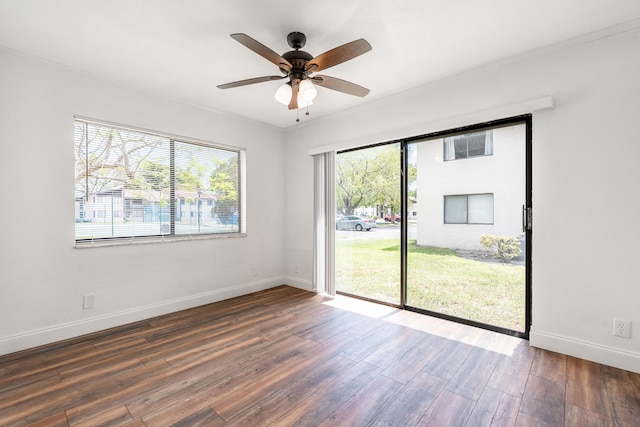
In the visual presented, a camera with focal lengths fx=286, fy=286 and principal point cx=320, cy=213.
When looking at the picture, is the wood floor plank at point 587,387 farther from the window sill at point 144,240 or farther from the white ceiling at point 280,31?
the window sill at point 144,240

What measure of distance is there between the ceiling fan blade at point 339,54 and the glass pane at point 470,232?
69.1 inches

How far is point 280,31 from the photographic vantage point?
2.18 m

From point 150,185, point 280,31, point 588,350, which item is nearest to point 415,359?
point 588,350

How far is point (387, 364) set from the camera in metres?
2.29

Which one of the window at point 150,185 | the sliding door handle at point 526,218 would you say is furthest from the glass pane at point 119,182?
the sliding door handle at point 526,218

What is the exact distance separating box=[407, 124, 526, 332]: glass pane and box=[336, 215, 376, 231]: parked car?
61 cm

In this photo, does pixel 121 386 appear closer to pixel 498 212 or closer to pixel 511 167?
pixel 498 212

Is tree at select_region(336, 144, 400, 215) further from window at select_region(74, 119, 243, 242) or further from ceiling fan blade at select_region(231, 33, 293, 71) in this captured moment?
ceiling fan blade at select_region(231, 33, 293, 71)

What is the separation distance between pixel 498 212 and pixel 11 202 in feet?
14.7

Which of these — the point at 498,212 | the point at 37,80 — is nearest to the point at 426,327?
the point at 498,212

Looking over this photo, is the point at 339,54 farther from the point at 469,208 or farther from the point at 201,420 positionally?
the point at 201,420

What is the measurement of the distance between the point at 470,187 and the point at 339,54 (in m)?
2.04

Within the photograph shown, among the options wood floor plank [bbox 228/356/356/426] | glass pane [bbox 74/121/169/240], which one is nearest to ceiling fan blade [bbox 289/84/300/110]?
glass pane [bbox 74/121/169/240]

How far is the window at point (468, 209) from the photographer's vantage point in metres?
2.96
